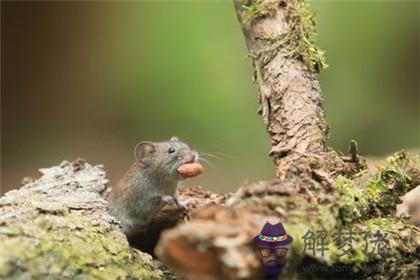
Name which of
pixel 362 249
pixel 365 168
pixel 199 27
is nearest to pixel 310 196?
pixel 362 249

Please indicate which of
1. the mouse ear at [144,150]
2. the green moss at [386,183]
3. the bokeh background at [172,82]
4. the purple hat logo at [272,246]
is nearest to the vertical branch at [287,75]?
the green moss at [386,183]

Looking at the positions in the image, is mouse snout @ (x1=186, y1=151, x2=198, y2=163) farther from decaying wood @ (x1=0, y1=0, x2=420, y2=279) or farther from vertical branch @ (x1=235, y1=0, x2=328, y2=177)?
vertical branch @ (x1=235, y1=0, x2=328, y2=177)

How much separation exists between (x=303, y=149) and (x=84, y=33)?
24.8ft

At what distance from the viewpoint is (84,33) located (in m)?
9.84

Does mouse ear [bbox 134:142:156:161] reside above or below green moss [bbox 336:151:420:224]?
above

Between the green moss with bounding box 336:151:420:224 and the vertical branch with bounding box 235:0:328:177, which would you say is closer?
the green moss with bounding box 336:151:420:224

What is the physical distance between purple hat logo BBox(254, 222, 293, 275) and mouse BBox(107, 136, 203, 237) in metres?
1.54

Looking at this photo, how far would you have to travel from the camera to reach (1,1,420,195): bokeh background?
847 cm

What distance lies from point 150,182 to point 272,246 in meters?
2.06

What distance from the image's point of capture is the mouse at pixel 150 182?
12.2 feet

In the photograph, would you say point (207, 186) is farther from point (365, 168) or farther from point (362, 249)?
point (362, 249)

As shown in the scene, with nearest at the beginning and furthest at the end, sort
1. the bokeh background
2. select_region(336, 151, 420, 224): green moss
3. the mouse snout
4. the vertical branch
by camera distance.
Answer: select_region(336, 151, 420, 224): green moss, the vertical branch, the mouse snout, the bokeh background

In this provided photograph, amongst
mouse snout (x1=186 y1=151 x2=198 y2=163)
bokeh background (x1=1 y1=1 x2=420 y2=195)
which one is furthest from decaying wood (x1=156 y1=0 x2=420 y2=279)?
bokeh background (x1=1 y1=1 x2=420 y2=195)

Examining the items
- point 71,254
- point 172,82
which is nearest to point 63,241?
point 71,254
